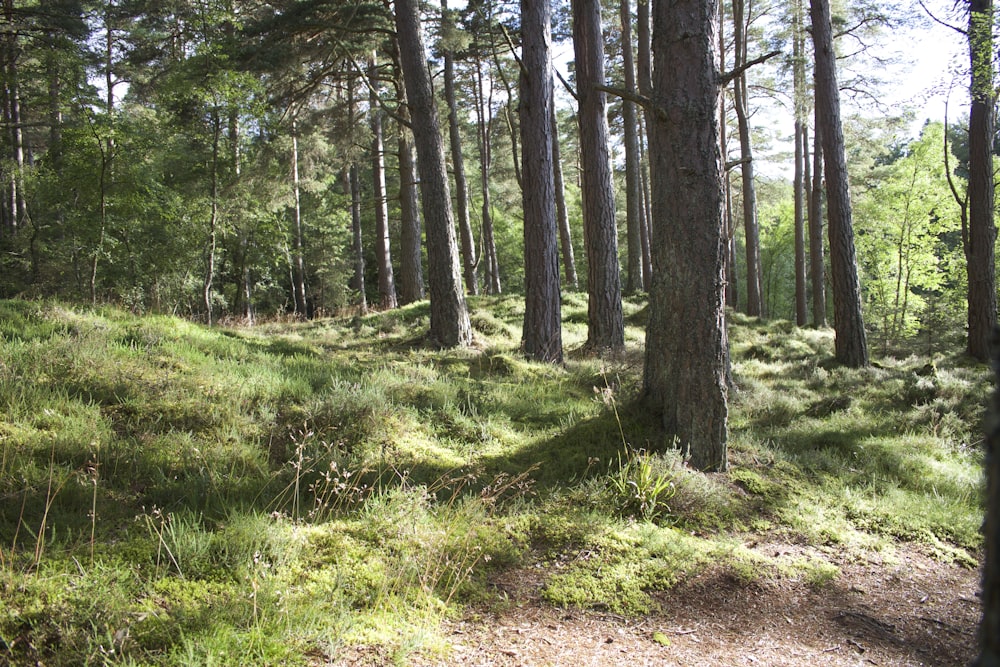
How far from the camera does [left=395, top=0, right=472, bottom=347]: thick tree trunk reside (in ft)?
31.8

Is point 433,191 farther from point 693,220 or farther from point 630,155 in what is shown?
point 630,155

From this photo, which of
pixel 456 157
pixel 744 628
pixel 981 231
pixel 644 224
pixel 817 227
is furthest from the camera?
pixel 644 224

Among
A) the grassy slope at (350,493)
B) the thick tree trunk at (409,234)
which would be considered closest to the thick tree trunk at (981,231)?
the grassy slope at (350,493)

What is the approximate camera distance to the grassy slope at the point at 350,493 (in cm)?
268

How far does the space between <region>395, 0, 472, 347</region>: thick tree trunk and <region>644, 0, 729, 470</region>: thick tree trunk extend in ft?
17.6

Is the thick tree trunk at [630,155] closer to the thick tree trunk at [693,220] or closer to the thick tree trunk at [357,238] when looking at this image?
the thick tree trunk at [357,238]

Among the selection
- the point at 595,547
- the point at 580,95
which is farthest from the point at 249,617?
the point at 580,95

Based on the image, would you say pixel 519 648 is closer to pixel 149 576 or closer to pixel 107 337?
pixel 149 576

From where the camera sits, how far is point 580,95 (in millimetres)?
9594

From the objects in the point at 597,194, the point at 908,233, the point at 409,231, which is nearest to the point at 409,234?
the point at 409,231

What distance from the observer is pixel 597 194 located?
1002 centimetres

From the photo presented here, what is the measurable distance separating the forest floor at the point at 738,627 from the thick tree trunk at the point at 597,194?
6443 millimetres

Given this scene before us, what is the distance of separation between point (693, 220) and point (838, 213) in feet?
25.4

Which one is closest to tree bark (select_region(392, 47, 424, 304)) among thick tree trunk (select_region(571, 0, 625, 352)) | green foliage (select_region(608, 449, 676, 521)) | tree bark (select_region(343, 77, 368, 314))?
tree bark (select_region(343, 77, 368, 314))
